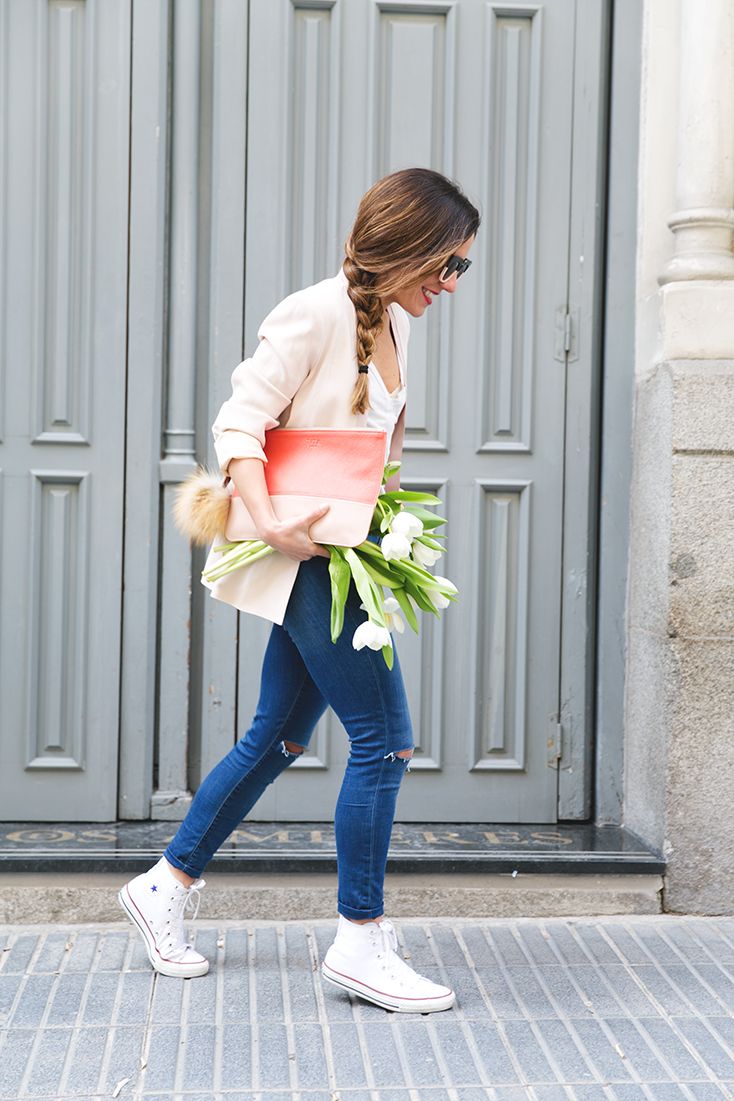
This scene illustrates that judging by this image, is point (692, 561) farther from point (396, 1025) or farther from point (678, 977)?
point (396, 1025)

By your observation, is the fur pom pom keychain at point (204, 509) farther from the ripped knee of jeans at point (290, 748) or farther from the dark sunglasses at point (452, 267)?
the dark sunglasses at point (452, 267)

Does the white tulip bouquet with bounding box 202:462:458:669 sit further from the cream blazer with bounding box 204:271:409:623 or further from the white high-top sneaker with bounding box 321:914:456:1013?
the white high-top sneaker with bounding box 321:914:456:1013

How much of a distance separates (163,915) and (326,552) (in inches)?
41.9

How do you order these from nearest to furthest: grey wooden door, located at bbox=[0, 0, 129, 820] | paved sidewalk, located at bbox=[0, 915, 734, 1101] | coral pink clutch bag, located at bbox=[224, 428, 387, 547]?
1. paved sidewalk, located at bbox=[0, 915, 734, 1101]
2. coral pink clutch bag, located at bbox=[224, 428, 387, 547]
3. grey wooden door, located at bbox=[0, 0, 129, 820]

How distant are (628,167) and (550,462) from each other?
3.31 feet

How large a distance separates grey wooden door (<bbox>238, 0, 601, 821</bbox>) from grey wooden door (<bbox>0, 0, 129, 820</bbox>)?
0.46m

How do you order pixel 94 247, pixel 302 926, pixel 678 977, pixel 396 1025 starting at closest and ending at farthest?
1. pixel 396 1025
2. pixel 678 977
3. pixel 302 926
4. pixel 94 247

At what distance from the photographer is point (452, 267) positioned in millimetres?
2838

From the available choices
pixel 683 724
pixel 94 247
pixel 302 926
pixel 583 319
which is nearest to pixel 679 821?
pixel 683 724

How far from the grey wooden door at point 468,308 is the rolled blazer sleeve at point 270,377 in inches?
49.8

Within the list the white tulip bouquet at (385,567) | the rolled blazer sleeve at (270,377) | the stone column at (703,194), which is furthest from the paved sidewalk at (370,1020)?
the stone column at (703,194)

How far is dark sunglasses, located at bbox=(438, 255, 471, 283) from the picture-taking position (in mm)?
2824

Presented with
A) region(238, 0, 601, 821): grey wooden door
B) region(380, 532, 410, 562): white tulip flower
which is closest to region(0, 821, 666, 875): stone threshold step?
region(238, 0, 601, 821): grey wooden door

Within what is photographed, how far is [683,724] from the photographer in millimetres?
3721
